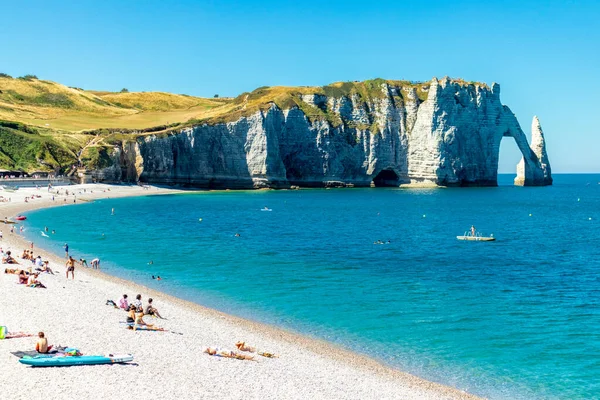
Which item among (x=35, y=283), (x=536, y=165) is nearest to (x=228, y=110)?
(x=536, y=165)

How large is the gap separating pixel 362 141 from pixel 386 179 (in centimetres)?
1979

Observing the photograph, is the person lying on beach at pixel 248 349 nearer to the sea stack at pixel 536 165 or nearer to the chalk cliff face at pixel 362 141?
the chalk cliff face at pixel 362 141

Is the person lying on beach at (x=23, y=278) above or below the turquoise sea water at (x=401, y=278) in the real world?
above

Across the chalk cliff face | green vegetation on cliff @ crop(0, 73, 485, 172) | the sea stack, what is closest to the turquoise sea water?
green vegetation on cliff @ crop(0, 73, 485, 172)

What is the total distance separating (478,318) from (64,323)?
19727 millimetres

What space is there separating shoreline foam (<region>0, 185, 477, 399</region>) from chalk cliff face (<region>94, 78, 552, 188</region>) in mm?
106305

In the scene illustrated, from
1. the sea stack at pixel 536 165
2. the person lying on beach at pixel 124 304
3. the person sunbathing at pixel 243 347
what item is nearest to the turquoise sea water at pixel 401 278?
the person sunbathing at pixel 243 347

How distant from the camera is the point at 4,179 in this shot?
102 m

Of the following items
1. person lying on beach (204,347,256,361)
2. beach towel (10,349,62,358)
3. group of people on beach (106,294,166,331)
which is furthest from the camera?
group of people on beach (106,294,166,331)

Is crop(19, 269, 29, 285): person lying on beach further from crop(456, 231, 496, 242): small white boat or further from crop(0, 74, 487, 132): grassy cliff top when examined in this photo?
crop(0, 74, 487, 132): grassy cliff top

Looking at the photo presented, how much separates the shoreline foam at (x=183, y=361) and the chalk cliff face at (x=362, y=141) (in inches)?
4185

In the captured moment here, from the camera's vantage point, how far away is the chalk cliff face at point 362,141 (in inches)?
5369

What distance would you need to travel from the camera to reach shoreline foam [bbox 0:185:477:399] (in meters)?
17.1

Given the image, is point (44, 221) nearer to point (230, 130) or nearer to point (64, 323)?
point (64, 323)
